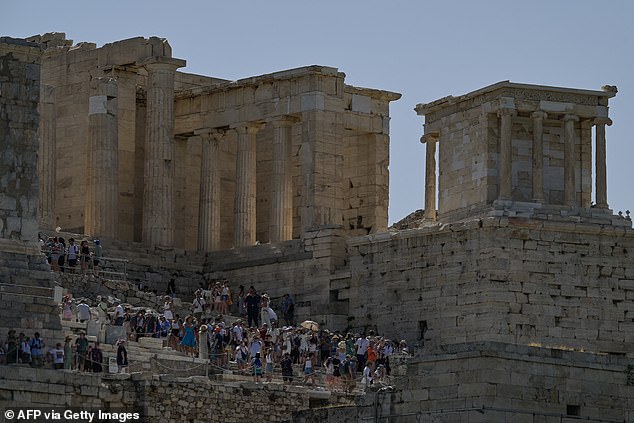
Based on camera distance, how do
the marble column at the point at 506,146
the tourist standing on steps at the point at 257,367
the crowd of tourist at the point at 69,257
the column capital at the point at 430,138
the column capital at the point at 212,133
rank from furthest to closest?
the column capital at the point at 212,133
the column capital at the point at 430,138
the marble column at the point at 506,146
the crowd of tourist at the point at 69,257
the tourist standing on steps at the point at 257,367

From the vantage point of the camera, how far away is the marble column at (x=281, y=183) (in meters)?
78.1

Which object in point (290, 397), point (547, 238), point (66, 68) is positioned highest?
point (66, 68)

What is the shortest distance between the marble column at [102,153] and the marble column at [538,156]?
45.0ft

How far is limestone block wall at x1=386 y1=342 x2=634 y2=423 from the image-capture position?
49.3m

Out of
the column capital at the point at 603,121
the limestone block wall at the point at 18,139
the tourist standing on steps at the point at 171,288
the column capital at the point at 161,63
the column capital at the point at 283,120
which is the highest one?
the column capital at the point at 161,63

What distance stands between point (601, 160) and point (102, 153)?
1573cm

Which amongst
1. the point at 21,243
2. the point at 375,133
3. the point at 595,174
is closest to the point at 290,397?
the point at 21,243

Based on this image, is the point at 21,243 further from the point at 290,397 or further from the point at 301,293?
the point at 301,293

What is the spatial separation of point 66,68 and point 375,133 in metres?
9.95

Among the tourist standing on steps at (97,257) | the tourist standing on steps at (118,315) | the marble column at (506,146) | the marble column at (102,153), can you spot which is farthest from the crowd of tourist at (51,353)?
the marble column at (102,153)

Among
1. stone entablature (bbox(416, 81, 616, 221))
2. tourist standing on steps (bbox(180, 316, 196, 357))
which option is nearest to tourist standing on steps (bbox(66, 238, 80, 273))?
tourist standing on steps (bbox(180, 316, 196, 357))

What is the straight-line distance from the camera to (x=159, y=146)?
7869 centimetres

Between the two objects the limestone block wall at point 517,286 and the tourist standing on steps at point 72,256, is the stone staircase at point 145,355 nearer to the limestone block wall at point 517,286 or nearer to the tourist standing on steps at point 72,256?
the tourist standing on steps at point 72,256

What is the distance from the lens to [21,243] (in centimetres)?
5944
